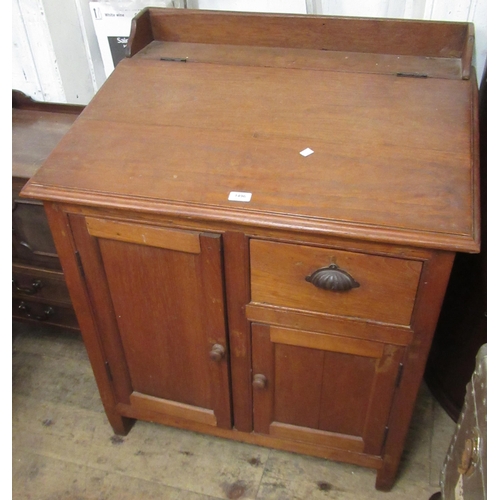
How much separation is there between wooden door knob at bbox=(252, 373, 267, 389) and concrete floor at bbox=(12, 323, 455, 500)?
0.35m

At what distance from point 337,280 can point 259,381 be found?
0.37 meters

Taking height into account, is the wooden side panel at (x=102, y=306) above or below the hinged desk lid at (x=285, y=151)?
below

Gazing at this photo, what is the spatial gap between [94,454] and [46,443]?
0.49ft

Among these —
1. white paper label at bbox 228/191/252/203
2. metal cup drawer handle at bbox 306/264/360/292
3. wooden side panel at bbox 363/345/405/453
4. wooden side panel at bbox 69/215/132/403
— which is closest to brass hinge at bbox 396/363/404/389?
wooden side panel at bbox 363/345/405/453

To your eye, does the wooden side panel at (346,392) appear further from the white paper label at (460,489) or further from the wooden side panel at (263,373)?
the white paper label at (460,489)

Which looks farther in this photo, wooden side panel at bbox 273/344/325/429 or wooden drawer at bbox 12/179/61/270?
wooden drawer at bbox 12/179/61/270

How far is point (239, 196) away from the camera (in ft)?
3.16

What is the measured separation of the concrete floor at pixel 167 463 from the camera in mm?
1408

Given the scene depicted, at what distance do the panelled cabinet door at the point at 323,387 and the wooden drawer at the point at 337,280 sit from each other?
83 mm

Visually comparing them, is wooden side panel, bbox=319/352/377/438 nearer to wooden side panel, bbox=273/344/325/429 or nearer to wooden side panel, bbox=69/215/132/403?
wooden side panel, bbox=273/344/325/429

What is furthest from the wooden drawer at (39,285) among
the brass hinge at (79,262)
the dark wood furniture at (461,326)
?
the dark wood furniture at (461,326)

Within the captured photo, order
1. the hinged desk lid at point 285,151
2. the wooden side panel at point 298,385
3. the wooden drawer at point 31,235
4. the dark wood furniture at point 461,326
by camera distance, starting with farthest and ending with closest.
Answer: the wooden drawer at point 31,235 → the dark wood furniture at point 461,326 → the wooden side panel at point 298,385 → the hinged desk lid at point 285,151

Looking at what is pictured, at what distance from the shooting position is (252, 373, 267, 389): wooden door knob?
1.22 m

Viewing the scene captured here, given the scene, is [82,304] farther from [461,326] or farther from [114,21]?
[461,326]
